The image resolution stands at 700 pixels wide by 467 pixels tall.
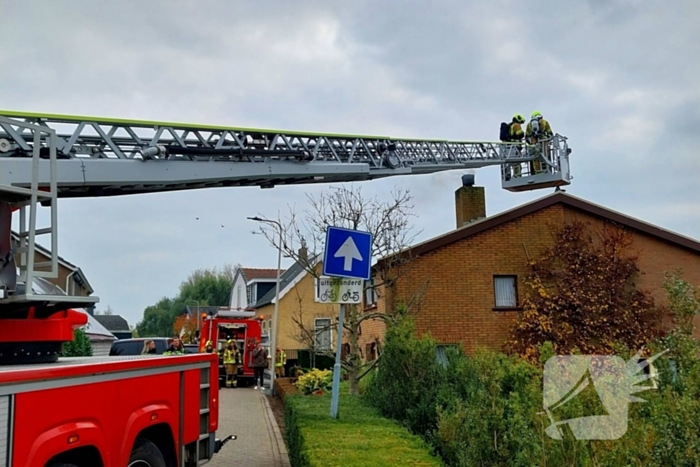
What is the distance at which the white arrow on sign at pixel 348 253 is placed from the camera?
29.8 ft

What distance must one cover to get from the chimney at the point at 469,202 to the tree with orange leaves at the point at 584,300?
103 inches

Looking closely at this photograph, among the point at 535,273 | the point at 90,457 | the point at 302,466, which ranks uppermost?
the point at 535,273

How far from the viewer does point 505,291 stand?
1823cm

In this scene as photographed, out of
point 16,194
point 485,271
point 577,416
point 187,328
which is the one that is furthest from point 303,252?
point 187,328

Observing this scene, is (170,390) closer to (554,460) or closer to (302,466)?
(302,466)

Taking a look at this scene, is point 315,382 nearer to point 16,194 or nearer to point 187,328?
point 16,194

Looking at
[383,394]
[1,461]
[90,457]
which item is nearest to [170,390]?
[90,457]

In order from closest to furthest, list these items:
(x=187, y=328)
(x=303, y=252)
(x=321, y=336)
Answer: (x=303, y=252), (x=321, y=336), (x=187, y=328)

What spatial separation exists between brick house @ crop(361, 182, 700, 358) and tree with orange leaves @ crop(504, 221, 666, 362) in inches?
14.6

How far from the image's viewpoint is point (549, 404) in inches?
194

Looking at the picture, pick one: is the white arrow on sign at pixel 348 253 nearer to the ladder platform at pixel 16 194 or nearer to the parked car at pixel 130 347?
the ladder platform at pixel 16 194

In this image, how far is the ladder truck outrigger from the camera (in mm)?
4496

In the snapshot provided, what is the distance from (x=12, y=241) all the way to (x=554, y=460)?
14.8 ft

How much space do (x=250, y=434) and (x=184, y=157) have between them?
7133 millimetres
